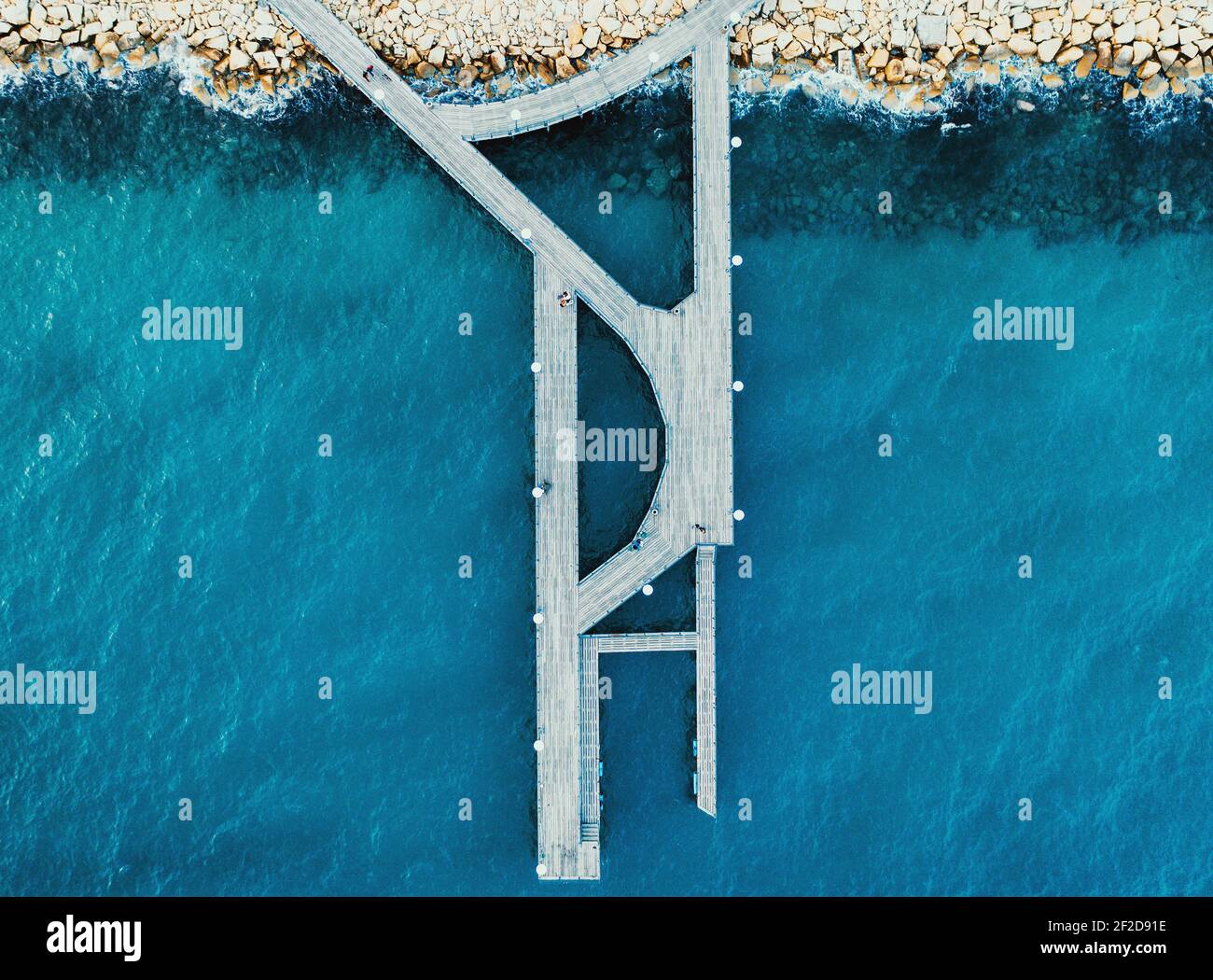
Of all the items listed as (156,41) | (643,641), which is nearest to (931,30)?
(643,641)

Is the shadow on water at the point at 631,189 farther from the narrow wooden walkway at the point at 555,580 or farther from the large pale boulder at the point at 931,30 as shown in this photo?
the large pale boulder at the point at 931,30

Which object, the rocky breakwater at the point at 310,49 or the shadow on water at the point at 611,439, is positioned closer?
the rocky breakwater at the point at 310,49

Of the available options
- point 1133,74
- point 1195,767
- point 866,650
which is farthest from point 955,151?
point 1195,767

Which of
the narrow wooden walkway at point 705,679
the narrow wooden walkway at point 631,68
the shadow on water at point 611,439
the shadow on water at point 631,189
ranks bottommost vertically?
the narrow wooden walkway at point 705,679

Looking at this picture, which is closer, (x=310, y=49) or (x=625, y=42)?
(x=310, y=49)

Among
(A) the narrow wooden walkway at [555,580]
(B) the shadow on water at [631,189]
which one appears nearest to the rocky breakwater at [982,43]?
(B) the shadow on water at [631,189]

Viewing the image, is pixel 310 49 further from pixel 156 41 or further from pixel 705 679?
pixel 705 679

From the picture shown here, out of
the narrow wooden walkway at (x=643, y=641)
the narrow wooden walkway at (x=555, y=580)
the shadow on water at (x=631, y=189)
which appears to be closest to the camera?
the narrow wooden walkway at (x=555, y=580)
